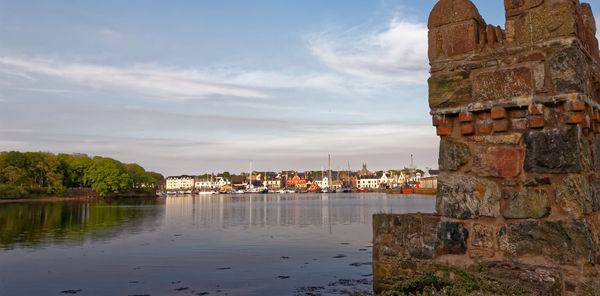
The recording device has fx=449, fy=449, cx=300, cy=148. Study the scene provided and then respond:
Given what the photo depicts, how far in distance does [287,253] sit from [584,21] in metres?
19.0

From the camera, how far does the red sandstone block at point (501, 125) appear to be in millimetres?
4711

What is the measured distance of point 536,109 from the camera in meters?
4.54

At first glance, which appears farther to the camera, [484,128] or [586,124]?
[484,128]

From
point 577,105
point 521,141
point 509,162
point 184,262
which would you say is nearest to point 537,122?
point 521,141

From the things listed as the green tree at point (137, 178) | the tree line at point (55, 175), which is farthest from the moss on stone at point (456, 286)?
the green tree at point (137, 178)

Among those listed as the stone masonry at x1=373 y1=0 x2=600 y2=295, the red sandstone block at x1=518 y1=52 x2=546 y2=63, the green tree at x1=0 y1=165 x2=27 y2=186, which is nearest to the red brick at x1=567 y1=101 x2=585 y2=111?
the stone masonry at x1=373 y1=0 x2=600 y2=295

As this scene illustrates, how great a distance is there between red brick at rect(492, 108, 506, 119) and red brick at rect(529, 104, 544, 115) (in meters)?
0.26

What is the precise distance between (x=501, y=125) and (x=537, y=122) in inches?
13.4

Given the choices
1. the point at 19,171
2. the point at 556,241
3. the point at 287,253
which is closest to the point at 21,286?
the point at 287,253

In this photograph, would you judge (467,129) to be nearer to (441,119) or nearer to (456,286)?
(441,119)

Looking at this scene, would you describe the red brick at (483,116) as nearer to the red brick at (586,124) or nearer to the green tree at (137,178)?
the red brick at (586,124)

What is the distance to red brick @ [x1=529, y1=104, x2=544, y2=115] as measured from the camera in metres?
4.52

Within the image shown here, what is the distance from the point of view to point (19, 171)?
3716 inches

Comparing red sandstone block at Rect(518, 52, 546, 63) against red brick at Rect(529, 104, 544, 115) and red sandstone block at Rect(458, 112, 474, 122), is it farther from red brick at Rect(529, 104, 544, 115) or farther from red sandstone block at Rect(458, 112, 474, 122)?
red sandstone block at Rect(458, 112, 474, 122)
